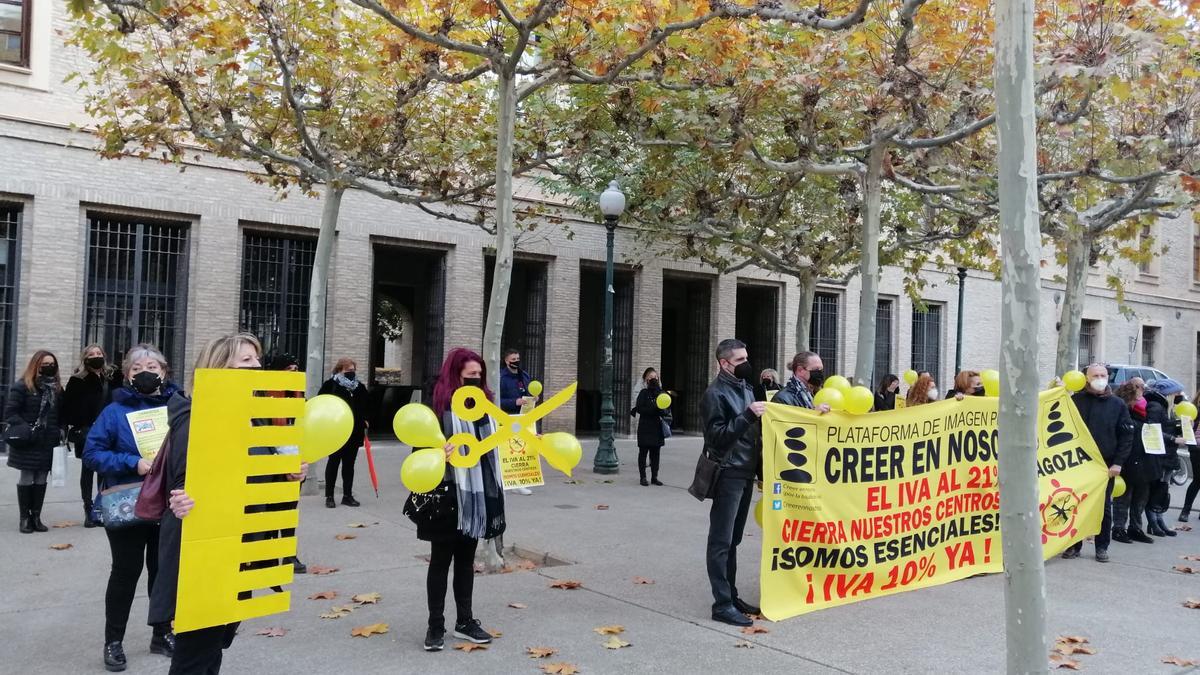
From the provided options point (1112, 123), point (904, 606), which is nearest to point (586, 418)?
point (1112, 123)

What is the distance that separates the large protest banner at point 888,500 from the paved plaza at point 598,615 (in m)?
0.21

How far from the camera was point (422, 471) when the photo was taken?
4656 mm

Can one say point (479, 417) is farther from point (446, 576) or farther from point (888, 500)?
point (888, 500)

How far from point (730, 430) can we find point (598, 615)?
1556 millimetres

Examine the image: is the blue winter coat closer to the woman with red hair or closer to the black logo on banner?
the woman with red hair

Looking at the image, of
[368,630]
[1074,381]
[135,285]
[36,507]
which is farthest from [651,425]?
[135,285]

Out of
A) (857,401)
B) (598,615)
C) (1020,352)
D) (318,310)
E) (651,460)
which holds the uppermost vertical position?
(318,310)

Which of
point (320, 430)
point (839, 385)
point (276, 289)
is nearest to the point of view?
point (320, 430)

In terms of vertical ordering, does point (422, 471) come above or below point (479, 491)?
above

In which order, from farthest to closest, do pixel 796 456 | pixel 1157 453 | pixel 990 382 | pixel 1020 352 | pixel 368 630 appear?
pixel 1157 453
pixel 990 382
pixel 796 456
pixel 368 630
pixel 1020 352

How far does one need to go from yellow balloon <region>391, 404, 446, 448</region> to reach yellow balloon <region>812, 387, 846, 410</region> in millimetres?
2926

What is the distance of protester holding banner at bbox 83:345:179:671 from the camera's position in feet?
15.6

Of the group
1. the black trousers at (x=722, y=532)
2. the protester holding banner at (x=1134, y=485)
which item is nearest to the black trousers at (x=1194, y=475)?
the protester holding banner at (x=1134, y=485)

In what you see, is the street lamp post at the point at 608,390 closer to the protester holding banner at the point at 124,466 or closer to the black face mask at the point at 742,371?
the black face mask at the point at 742,371
